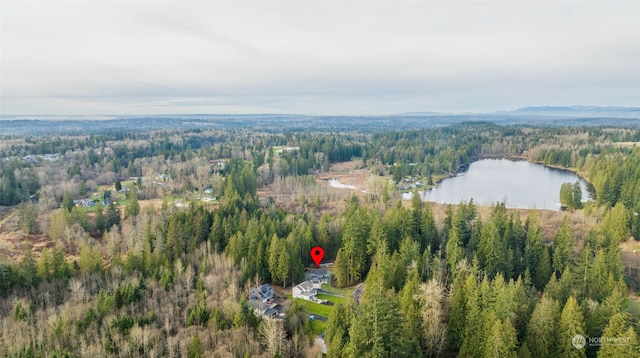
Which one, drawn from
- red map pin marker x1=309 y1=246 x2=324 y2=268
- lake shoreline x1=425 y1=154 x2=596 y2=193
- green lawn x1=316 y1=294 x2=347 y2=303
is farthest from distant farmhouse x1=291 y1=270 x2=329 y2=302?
lake shoreline x1=425 y1=154 x2=596 y2=193

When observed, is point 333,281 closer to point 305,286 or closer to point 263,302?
point 305,286

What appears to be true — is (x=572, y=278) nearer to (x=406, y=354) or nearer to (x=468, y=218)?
(x=468, y=218)

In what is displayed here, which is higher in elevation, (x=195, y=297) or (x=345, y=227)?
(x=345, y=227)

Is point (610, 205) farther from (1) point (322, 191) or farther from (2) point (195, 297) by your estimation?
(2) point (195, 297)

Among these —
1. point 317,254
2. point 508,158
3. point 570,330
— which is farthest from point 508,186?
point 570,330

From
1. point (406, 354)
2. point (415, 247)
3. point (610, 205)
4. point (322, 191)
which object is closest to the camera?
point (406, 354)

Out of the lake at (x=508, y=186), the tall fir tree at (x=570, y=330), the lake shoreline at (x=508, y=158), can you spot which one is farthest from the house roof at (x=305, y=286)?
the lake shoreline at (x=508, y=158)

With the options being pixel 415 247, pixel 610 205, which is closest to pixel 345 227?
pixel 415 247

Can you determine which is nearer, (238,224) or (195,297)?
(195,297)

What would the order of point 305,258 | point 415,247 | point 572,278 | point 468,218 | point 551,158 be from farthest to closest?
point 551,158, point 468,218, point 305,258, point 415,247, point 572,278
